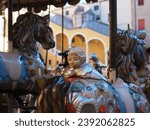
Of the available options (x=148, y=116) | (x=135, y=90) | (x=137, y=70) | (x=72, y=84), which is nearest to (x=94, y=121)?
(x=148, y=116)

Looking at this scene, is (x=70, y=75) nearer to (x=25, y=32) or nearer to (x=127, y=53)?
(x=127, y=53)

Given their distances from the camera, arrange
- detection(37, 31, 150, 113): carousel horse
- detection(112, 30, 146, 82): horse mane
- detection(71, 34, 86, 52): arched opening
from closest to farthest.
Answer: detection(37, 31, 150, 113): carousel horse → detection(112, 30, 146, 82): horse mane → detection(71, 34, 86, 52): arched opening

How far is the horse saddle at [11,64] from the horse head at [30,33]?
0.24 m

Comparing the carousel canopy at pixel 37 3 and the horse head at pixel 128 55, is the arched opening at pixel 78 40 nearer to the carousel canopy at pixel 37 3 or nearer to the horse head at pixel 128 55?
the carousel canopy at pixel 37 3

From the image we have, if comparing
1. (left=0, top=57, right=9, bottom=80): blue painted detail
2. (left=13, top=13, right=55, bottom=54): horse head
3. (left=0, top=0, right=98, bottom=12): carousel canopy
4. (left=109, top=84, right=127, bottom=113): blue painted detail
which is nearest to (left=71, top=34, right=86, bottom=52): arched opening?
(left=0, top=0, right=98, bottom=12): carousel canopy

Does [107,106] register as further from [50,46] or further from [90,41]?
[90,41]

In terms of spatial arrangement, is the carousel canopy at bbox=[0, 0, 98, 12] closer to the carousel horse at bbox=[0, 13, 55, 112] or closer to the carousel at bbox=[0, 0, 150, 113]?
the carousel at bbox=[0, 0, 150, 113]

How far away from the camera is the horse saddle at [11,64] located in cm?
460

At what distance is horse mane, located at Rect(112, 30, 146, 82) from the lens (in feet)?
14.3

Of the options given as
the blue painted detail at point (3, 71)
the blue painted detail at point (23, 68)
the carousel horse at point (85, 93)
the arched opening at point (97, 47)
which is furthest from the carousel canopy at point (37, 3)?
the arched opening at point (97, 47)

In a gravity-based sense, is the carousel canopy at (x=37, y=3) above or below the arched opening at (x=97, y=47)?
above

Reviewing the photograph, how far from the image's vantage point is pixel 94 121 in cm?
284

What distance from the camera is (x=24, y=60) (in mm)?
4852

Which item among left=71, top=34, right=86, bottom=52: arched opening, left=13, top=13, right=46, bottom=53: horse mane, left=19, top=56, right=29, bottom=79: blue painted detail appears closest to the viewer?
left=19, top=56, right=29, bottom=79: blue painted detail
